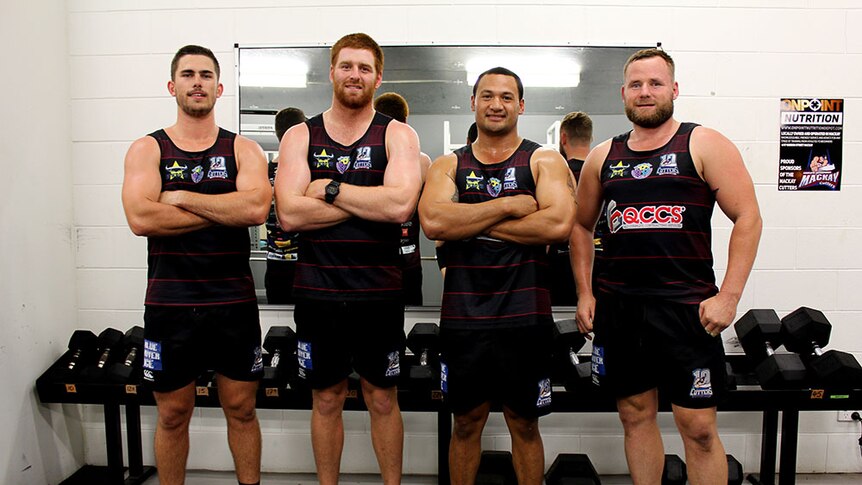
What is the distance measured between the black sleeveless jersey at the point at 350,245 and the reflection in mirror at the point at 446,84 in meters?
0.98

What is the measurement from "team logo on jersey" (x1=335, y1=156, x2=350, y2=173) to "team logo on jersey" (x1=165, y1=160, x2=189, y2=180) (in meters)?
0.60

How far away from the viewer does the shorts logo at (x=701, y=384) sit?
1.97 meters

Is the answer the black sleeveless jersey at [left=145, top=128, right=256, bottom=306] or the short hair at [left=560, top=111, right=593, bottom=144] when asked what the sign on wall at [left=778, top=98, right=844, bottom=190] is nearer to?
the short hair at [left=560, top=111, right=593, bottom=144]

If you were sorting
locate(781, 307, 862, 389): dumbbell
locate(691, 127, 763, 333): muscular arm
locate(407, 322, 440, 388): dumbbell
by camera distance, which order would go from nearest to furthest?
locate(691, 127, 763, 333): muscular arm
locate(781, 307, 862, 389): dumbbell
locate(407, 322, 440, 388): dumbbell

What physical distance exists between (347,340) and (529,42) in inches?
74.9

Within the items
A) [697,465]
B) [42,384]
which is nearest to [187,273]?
[42,384]

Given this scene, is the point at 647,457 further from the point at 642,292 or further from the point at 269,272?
the point at 269,272

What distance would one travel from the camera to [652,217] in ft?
6.63

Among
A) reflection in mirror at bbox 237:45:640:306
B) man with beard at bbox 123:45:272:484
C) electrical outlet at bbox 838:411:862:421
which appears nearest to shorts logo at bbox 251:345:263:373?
man with beard at bbox 123:45:272:484

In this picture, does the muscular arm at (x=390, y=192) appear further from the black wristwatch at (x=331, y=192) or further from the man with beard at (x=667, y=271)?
the man with beard at (x=667, y=271)

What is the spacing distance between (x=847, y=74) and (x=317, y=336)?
3.05m

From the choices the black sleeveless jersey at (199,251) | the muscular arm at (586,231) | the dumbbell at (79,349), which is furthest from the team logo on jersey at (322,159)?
the dumbbell at (79,349)

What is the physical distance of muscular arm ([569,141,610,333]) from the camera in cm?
221

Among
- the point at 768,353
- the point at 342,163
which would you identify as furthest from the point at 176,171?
the point at 768,353
